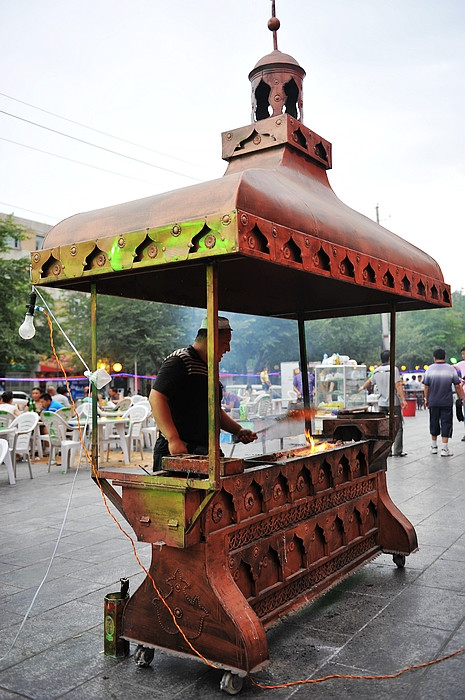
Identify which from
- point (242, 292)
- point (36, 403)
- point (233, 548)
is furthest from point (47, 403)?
point (233, 548)

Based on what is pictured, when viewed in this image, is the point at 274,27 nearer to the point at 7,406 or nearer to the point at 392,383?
the point at 392,383

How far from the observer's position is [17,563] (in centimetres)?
512

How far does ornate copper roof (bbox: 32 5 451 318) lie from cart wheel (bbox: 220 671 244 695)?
80.7 inches

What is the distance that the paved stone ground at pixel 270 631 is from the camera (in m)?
2.94

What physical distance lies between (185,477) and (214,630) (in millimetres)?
774

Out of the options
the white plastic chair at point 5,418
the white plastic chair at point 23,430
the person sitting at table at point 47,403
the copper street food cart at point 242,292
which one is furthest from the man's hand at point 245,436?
the person sitting at table at point 47,403

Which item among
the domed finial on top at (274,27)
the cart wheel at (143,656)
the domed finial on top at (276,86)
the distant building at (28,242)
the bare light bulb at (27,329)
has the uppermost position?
the distant building at (28,242)

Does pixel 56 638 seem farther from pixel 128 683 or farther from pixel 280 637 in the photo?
pixel 280 637

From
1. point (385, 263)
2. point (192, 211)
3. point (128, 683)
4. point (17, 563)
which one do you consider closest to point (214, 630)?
point (128, 683)

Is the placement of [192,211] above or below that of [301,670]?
above

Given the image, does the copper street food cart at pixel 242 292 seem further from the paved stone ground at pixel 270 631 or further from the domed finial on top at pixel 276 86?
the paved stone ground at pixel 270 631

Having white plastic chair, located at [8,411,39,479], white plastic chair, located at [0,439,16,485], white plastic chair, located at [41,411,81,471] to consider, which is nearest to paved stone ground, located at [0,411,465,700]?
white plastic chair, located at [0,439,16,485]

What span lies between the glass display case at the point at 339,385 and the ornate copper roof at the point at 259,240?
11.5 m

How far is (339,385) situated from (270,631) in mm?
13504
